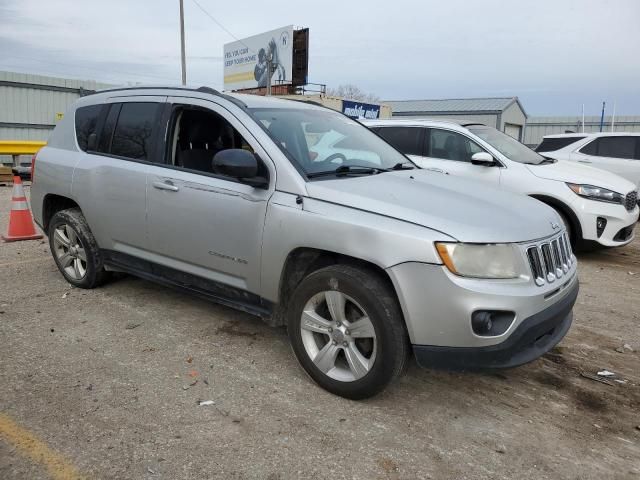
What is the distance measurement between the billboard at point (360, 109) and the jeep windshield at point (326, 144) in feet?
70.9

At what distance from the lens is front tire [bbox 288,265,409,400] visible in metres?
2.78

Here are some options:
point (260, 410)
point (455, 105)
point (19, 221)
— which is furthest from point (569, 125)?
point (260, 410)

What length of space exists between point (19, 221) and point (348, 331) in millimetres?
5922

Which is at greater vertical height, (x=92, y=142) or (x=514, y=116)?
(x=514, y=116)

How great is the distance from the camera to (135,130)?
4246 millimetres

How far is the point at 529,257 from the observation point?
2789 millimetres

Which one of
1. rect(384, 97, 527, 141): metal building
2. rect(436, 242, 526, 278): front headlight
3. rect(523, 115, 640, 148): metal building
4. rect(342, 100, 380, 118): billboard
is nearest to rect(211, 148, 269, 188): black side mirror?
rect(436, 242, 526, 278): front headlight

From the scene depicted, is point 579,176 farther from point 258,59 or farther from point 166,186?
point 258,59

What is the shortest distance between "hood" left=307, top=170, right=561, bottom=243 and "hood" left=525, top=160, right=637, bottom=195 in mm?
3426

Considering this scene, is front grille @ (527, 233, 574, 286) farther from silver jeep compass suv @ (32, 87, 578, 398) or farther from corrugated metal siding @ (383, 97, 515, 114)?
corrugated metal siding @ (383, 97, 515, 114)

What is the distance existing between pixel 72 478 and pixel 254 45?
38049mm

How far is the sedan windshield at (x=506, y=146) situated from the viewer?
7.09 metres

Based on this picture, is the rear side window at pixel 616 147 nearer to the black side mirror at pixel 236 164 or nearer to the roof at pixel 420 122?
the roof at pixel 420 122

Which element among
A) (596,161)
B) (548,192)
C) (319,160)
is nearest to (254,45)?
(596,161)
